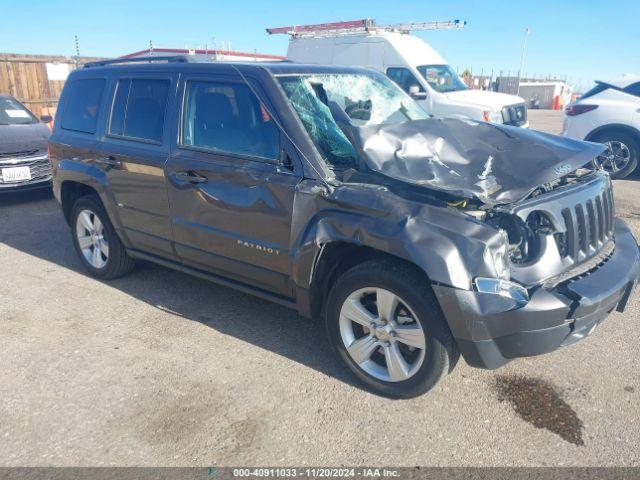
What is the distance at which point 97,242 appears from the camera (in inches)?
192

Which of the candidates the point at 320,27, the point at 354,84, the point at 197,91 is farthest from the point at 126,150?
the point at 320,27

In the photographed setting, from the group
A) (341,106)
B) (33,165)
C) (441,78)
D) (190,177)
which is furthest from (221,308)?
(441,78)

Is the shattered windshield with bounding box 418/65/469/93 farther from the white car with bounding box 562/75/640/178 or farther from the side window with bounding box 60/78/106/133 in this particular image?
the side window with bounding box 60/78/106/133

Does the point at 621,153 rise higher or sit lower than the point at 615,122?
lower

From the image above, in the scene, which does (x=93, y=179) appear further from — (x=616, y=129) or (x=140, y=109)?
(x=616, y=129)

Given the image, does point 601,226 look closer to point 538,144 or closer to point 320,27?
point 538,144

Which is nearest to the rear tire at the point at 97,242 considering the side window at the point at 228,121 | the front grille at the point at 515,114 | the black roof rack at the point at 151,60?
the black roof rack at the point at 151,60

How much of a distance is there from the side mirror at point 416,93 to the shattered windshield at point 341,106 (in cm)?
621

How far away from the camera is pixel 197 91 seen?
377cm

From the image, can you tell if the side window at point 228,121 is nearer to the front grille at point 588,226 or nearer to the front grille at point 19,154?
the front grille at point 588,226

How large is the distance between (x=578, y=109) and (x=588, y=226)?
23.2 ft

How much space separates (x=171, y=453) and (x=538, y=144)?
2.95 m

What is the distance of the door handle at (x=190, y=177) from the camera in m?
3.65

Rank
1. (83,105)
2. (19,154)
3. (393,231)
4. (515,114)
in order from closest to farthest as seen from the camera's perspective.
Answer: (393,231)
(83,105)
(19,154)
(515,114)
